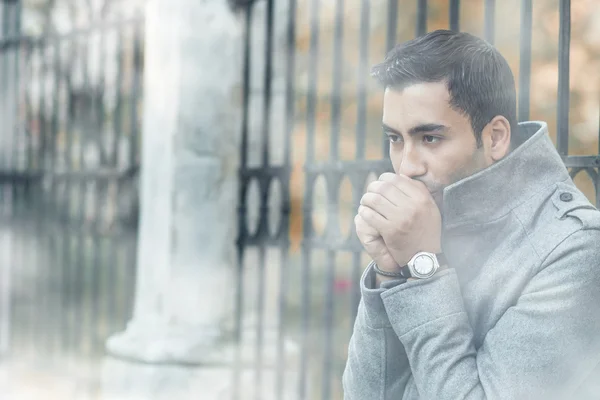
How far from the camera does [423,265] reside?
75.7 inches

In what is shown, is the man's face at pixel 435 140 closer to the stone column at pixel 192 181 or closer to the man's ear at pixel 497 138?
the man's ear at pixel 497 138

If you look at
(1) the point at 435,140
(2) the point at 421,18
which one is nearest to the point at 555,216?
(1) the point at 435,140

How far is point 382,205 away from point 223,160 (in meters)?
2.18

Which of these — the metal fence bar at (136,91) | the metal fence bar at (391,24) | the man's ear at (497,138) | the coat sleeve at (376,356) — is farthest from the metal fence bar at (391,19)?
the metal fence bar at (136,91)

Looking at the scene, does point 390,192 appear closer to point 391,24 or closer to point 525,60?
point 525,60

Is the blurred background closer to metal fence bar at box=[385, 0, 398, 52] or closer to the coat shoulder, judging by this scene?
metal fence bar at box=[385, 0, 398, 52]

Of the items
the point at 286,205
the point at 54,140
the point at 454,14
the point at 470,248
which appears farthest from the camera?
the point at 54,140

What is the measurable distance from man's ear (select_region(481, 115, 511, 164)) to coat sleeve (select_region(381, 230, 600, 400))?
0.29m

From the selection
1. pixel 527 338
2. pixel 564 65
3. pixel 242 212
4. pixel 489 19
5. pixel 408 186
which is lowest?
pixel 527 338

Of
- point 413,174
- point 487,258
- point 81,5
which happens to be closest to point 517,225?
point 487,258

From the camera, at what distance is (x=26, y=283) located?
614cm

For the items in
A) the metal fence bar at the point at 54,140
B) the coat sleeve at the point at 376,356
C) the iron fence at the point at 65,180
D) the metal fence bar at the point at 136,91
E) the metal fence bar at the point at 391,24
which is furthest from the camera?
the metal fence bar at the point at 54,140

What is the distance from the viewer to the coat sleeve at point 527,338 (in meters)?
1.78

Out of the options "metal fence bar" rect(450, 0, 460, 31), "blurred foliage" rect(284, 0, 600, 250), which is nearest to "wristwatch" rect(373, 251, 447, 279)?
"metal fence bar" rect(450, 0, 460, 31)
